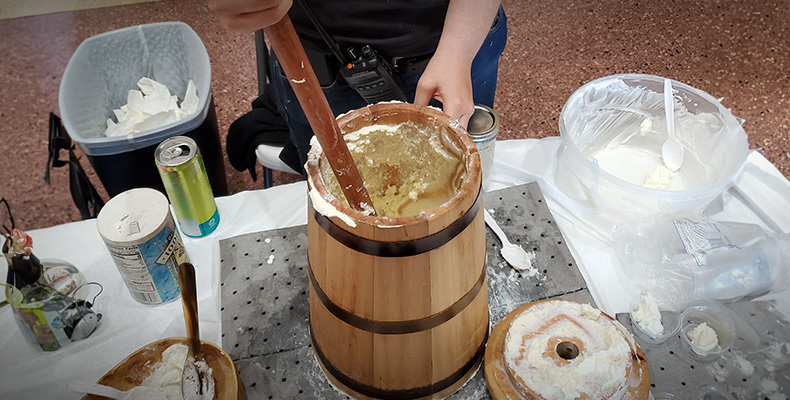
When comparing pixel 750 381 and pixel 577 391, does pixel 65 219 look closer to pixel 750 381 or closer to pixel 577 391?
pixel 577 391

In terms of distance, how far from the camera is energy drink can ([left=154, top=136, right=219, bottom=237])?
1188 mm

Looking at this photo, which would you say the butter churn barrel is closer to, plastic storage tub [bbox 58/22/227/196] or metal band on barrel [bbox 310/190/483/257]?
metal band on barrel [bbox 310/190/483/257]

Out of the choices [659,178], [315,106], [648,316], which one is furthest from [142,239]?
[659,178]

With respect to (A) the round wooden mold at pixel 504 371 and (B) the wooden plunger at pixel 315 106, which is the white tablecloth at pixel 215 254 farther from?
(B) the wooden plunger at pixel 315 106

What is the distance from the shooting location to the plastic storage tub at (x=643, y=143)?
4.21 ft

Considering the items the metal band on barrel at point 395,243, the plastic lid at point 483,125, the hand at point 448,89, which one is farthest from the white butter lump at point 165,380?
the plastic lid at point 483,125

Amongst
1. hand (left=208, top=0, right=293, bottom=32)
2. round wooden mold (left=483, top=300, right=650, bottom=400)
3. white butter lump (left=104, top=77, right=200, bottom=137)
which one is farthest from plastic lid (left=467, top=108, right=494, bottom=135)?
white butter lump (left=104, top=77, right=200, bottom=137)

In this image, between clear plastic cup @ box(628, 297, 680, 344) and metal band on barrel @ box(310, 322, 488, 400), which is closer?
metal band on barrel @ box(310, 322, 488, 400)

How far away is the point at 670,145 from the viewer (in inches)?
57.1

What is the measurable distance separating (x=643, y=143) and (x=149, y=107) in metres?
1.68

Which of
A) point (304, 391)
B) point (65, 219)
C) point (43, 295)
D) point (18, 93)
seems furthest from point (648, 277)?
point (18, 93)

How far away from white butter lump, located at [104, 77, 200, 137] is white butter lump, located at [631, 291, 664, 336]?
1.53m

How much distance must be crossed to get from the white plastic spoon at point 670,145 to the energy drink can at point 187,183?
46.8 inches

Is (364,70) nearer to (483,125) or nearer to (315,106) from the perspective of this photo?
(483,125)
